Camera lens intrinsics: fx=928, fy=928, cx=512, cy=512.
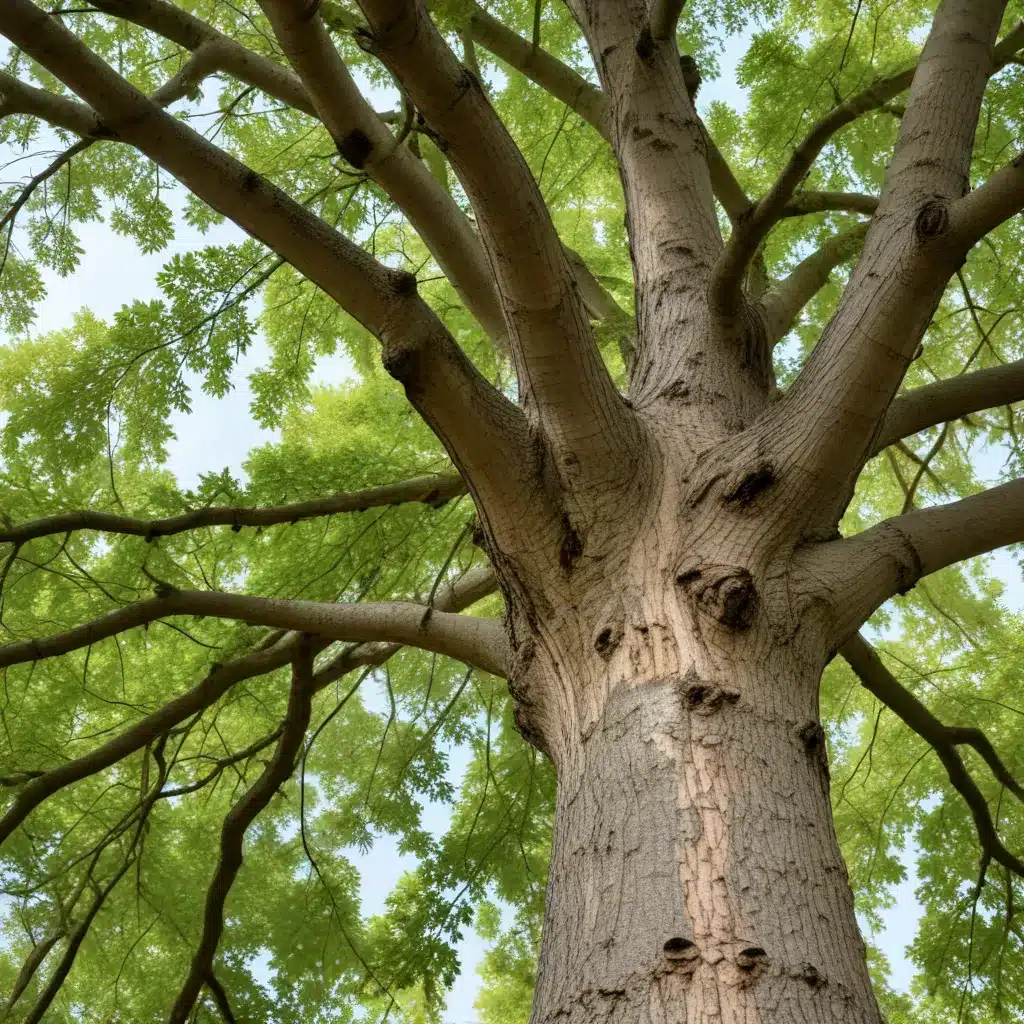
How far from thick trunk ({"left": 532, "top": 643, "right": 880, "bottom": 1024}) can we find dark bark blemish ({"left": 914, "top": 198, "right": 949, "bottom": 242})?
3.13 feet

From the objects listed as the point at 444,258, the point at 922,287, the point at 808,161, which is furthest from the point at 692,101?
the point at 922,287

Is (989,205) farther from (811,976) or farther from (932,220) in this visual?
(811,976)

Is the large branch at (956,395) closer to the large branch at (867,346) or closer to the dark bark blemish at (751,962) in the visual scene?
Result: the large branch at (867,346)

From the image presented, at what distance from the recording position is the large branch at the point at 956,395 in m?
2.63

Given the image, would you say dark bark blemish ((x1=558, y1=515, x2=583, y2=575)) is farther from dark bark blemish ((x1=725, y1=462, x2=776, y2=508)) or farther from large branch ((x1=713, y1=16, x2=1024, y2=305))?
large branch ((x1=713, y1=16, x2=1024, y2=305))

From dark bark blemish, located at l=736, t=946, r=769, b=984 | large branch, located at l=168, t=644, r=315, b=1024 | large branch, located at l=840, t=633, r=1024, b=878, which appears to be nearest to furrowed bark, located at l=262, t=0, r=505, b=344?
large branch, located at l=168, t=644, r=315, b=1024

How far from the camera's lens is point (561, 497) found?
6.69ft

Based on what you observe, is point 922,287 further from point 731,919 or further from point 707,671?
point 731,919

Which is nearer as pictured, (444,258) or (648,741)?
(648,741)

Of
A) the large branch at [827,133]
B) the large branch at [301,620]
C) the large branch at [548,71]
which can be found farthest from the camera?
the large branch at [548,71]

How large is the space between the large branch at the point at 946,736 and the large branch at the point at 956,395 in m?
0.89

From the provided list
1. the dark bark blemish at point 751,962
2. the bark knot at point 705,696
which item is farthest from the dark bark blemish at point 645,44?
the dark bark blemish at point 751,962

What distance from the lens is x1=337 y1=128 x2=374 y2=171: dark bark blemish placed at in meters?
2.17

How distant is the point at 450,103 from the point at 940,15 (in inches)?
77.1
